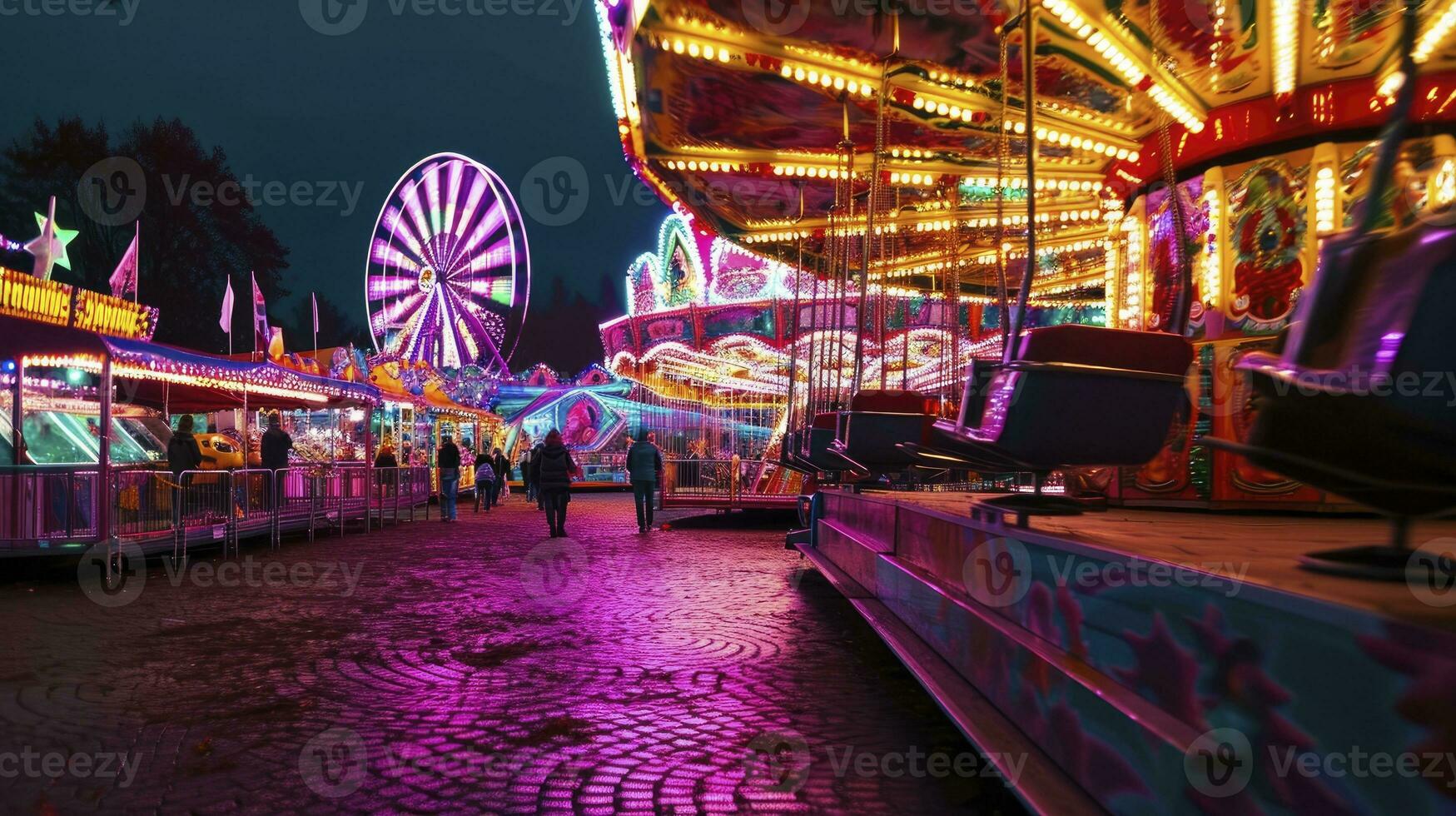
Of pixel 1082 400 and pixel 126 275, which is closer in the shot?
pixel 1082 400

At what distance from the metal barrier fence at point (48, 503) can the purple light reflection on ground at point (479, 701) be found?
1279 mm

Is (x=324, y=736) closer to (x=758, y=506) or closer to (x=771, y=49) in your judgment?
(x=771, y=49)

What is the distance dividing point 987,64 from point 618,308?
80583mm

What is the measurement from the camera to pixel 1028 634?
2.62 meters

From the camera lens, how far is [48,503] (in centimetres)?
866

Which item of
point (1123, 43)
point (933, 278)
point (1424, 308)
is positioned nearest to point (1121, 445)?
point (1424, 308)
